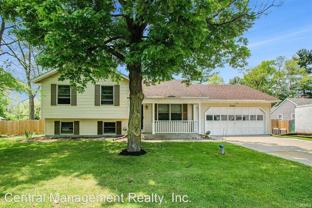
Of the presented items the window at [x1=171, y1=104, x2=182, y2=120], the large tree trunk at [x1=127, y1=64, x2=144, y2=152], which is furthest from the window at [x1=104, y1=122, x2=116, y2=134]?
the large tree trunk at [x1=127, y1=64, x2=144, y2=152]

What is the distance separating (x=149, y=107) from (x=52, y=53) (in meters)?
11.0

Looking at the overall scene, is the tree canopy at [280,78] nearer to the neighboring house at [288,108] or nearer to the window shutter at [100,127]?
the neighboring house at [288,108]

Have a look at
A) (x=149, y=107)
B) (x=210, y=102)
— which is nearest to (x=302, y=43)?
(x=210, y=102)

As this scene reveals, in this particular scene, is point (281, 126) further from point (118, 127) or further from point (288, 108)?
point (118, 127)

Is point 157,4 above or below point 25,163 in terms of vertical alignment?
above

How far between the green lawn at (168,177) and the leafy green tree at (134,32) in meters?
2.30

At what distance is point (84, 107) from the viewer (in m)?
17.4

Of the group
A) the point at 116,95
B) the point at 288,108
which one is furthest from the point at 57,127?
the point at 288,108

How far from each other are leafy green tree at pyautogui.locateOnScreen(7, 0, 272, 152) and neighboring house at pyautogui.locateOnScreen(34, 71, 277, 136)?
20.8 feet

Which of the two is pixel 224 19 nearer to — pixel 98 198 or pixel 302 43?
pixel 98 198

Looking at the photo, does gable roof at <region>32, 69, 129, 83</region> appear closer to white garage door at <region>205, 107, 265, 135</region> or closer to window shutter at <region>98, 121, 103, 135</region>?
window shutter at <region>98, 121, 103, 135</region>

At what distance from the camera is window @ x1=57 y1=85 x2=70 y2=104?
17359mm

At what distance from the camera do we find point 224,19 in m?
11.1

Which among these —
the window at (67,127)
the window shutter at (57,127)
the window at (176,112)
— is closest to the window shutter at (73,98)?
the window at (67,127)
